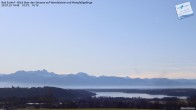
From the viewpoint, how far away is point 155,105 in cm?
4284

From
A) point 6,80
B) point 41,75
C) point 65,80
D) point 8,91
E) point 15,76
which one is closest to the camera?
point 8,91

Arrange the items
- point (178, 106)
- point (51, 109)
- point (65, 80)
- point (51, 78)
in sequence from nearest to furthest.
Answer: point (51, 109), point (178, 106), point (51, 78), point (65, 80)

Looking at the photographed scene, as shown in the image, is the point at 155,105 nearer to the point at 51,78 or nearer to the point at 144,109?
the point at 144,109

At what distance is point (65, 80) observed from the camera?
634 feet

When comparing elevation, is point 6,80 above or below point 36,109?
above

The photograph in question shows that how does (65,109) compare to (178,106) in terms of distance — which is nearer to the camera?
(65,109)

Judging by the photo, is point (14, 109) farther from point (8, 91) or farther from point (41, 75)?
point (41, 75)

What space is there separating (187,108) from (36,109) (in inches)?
571

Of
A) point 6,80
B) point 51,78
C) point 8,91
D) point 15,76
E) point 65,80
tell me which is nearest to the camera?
point 8,91

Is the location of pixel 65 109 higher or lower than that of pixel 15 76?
lower

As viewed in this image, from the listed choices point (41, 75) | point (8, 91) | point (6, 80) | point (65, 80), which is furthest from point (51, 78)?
point (8, 91)

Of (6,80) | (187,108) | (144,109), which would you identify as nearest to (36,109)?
(144,109)

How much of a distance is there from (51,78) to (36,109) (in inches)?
4311

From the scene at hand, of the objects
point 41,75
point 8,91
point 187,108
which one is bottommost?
point 187,108
